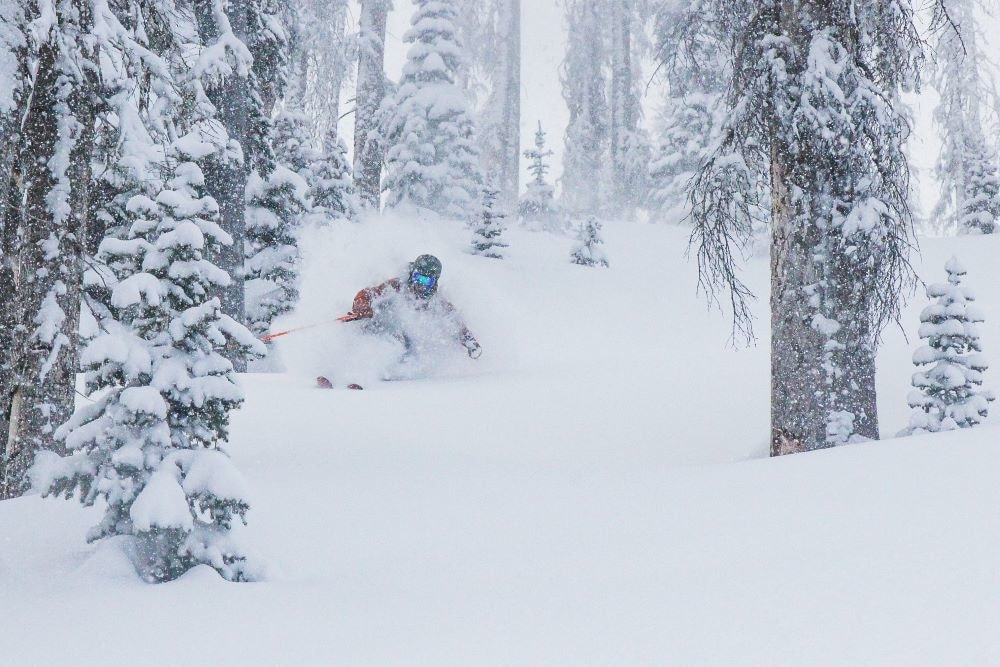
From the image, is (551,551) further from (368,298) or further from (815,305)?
(368,298)

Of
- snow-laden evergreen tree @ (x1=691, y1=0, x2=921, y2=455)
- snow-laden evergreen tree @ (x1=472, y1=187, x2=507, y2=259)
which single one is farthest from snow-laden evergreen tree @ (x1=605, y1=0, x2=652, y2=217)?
snow-laden evergreen tree @ (x1=691, y1=0, x2=921, y2=455)

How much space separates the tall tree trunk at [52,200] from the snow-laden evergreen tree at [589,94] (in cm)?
2791

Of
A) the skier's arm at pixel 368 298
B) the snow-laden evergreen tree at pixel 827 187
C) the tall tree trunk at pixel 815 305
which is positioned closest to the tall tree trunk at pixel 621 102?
the skier's arm at pixel 368 298

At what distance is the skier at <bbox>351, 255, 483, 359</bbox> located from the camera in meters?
11.3

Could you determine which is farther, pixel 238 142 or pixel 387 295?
pixel 387 295

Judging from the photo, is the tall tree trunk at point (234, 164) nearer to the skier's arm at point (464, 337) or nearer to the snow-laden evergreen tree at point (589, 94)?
the skier's arm at point (464, 337)

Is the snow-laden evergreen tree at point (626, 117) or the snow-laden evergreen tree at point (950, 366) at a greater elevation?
the snow-laden evergreen tree at point (626, 117)

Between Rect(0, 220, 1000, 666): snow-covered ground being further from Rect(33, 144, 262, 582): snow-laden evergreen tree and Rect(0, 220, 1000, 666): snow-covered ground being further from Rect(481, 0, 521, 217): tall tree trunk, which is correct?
Rect(481, 0, 521, 217): tall tree trunk

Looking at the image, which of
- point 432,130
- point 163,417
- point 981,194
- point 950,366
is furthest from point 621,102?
point 163,417

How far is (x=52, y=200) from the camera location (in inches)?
213

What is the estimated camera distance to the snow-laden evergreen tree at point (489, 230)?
69.7ft

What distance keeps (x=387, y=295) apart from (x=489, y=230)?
10241 millimetres

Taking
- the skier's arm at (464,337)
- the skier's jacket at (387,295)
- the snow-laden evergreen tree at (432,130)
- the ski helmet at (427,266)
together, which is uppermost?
the snow-laden evergreen tree at (432,130)

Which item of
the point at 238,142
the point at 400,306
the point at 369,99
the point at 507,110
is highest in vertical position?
the point at 507,110
